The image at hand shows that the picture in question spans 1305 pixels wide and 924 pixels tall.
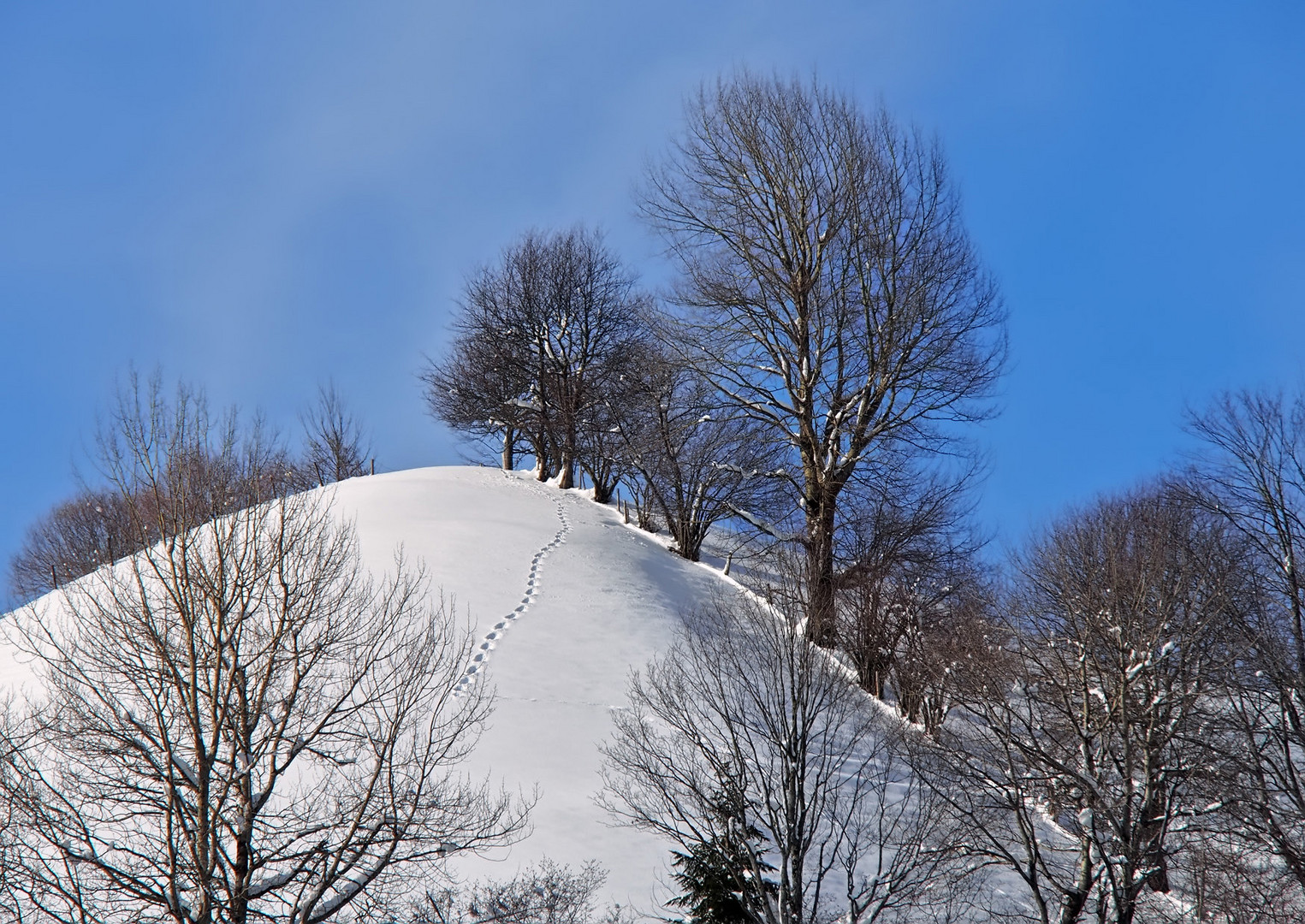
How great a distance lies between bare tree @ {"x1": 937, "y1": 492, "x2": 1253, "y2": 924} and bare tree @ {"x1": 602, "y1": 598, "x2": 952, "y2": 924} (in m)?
1.25

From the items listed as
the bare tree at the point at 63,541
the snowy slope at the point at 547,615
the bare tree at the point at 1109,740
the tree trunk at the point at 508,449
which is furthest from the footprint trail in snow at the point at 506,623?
the bare tree at the point at 63,541

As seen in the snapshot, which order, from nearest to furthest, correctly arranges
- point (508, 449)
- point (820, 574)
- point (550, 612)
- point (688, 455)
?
point (820, 574)
point (550, 612)
point (688, 455)
point (508, 449)

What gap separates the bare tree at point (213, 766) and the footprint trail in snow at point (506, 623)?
218 centimetres

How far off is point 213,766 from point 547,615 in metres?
8.14

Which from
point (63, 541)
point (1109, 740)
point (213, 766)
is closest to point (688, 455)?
point (1109, 740)

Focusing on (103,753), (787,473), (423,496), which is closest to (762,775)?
(103,753)

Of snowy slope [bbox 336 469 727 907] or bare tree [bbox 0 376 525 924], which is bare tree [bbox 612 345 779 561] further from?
bare tree [bbox 0 376 525 924]

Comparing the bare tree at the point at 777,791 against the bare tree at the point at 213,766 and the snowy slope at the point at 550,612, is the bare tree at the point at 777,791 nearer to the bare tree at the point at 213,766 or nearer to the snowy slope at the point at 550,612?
the snowy slope at the point at 550,612

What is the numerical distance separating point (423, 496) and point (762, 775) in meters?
17.3

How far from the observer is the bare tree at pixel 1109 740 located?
1081cm

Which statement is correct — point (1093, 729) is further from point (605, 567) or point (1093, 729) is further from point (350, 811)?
point (605, 567)

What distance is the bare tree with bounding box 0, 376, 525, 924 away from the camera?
28.7 feet

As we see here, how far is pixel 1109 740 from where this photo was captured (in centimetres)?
1176

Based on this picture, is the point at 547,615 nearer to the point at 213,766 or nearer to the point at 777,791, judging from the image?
the point at 777,791
